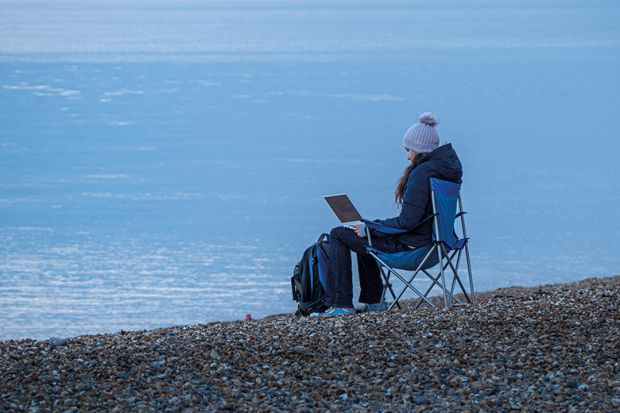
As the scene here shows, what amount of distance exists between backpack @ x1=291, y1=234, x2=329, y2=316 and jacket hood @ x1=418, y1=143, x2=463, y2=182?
33.6 inches

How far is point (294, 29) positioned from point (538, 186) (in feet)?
207

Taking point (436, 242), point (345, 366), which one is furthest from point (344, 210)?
point (345, 366)

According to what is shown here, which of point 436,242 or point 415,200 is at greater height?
point 415,200

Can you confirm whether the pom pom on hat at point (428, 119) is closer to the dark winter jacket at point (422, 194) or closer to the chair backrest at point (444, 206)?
the dark winter jacket at point (422, 194)

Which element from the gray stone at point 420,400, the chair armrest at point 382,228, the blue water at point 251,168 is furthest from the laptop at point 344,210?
the blue water at point 251,168

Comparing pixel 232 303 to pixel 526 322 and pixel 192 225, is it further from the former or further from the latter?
pixel 526 322

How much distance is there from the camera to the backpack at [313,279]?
7.93m

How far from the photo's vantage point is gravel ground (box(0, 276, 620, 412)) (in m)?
5.30

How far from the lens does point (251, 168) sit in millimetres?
20625

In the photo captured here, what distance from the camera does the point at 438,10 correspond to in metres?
113

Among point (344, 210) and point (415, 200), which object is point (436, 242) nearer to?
point (415, 200)

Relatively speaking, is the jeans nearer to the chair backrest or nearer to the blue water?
the chair backrest

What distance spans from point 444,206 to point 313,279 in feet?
3.27

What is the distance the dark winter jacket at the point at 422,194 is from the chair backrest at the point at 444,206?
55 mm
